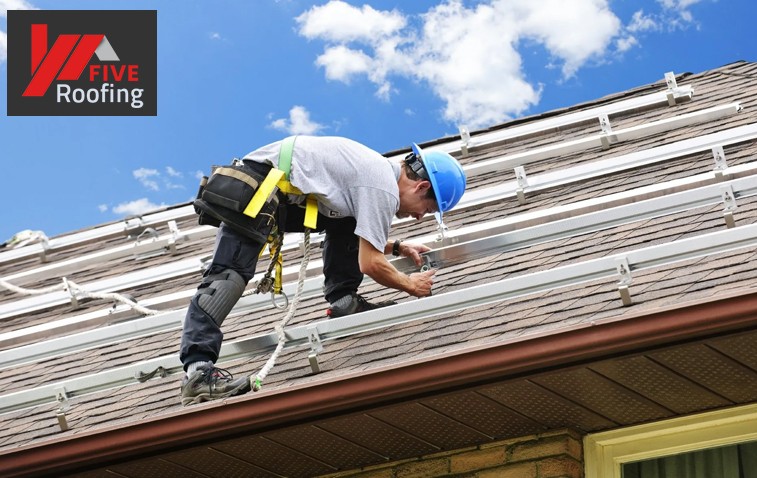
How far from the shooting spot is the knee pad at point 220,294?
17.8 feet

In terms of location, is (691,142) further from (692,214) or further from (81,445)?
(81,445)

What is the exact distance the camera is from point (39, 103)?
1343cm

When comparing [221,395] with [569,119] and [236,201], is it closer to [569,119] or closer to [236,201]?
[236,201]

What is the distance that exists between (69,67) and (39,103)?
619 millimetres

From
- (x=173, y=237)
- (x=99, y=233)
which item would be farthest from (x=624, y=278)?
(x=99, y=233)

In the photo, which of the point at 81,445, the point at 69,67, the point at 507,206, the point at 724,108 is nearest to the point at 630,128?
the point at 724,108

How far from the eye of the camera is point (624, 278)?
5000 mm

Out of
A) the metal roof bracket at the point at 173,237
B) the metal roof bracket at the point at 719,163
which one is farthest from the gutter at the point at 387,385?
the metal roof bracket at the point at 173,237

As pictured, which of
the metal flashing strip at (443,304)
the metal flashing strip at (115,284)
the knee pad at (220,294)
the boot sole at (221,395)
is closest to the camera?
the metal flashing strip at (443,304)

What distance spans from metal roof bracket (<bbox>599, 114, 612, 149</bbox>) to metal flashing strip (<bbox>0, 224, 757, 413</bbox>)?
8.76ft

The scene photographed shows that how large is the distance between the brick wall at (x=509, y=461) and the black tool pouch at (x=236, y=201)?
129cm

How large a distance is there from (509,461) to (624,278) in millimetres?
969

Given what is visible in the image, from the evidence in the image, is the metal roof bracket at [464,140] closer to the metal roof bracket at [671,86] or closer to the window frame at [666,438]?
the metal roof bracket at [671,86]

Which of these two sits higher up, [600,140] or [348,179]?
[600,140]
